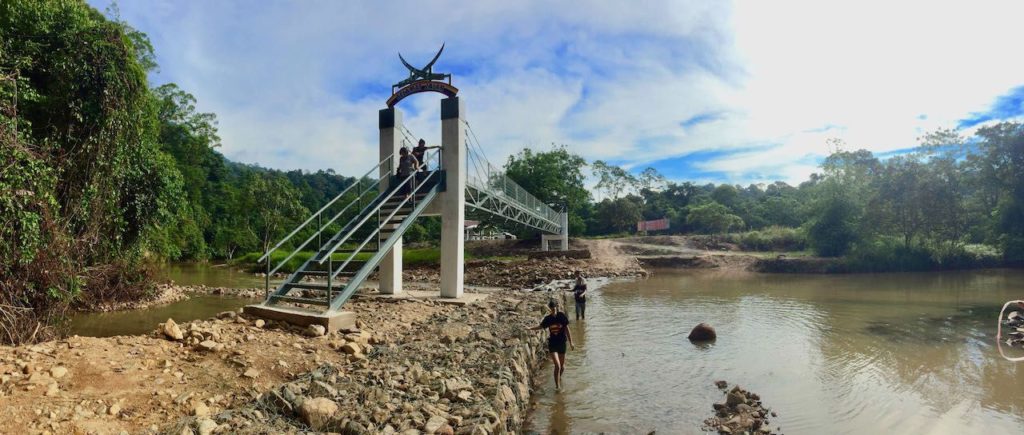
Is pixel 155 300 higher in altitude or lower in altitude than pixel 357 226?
lower

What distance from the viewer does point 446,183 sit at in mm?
13758

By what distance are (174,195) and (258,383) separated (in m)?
11.0

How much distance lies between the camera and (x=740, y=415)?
285 inches

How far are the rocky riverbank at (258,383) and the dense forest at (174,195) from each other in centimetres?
334

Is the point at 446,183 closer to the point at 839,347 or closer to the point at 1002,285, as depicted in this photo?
the point at 839,347

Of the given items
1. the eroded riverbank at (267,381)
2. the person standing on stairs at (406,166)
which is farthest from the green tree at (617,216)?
the eroded riverbank at (267,381)

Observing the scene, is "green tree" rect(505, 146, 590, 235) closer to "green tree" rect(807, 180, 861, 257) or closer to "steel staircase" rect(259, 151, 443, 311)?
"green tree" rect(807, 180, 861, 257)

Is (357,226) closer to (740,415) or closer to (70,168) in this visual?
(70,168)

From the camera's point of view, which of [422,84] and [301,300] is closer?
[301,300]

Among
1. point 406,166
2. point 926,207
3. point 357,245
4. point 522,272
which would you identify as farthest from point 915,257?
point 357,245

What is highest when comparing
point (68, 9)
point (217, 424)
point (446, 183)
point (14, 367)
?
point (68, 9)

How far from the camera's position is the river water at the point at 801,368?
7445 mm

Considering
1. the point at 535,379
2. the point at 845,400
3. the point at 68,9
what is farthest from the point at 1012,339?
the point at 68,9

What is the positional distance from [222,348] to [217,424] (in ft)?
7.44
